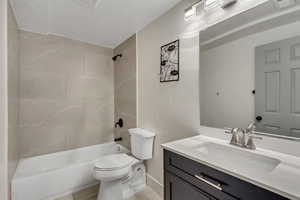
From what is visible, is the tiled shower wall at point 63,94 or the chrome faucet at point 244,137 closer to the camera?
the chrome faucet at point 244,137

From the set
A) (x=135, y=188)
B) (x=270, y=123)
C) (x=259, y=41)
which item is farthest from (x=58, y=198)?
(x=259, y=41)

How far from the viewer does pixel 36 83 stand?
207 cm

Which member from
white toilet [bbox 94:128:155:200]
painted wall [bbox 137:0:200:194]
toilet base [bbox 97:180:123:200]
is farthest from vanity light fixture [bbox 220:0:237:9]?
toilet base [bbox 97:180:123:200]

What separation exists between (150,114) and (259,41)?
1.39 metres

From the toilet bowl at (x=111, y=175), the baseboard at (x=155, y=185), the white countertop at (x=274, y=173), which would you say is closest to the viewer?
the white countertop at (x=274, y=173)

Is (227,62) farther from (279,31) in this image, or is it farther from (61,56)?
(61,56)

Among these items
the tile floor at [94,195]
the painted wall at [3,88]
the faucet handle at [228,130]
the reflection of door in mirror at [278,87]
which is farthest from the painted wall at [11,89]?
the reflection of door in mirror at [278,87]

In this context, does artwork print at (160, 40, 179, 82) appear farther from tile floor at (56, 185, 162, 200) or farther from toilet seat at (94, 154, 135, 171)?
tile floor at (56, 185, 162, 200)

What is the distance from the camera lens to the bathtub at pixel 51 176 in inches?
60.4

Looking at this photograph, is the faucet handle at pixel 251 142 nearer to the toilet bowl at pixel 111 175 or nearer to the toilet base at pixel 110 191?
the toilet bowl at pixel 111 175

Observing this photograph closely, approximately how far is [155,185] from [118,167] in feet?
2.05

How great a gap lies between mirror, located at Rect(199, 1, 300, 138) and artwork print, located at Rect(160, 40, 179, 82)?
30 centimetres

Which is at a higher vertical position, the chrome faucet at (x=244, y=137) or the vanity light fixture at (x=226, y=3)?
the vanity light fixture at (x=226, y=3)

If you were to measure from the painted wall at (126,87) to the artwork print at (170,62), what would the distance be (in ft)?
2.23
